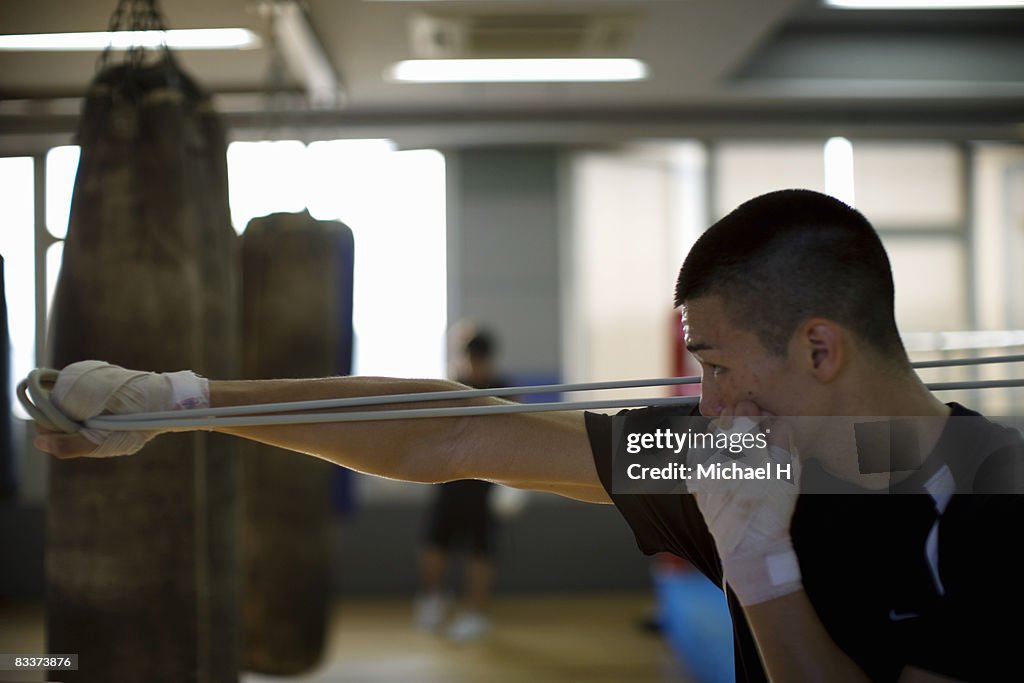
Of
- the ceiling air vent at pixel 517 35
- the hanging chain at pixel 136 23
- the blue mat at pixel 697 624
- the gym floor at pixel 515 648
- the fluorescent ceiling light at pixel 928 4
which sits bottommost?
the gym floor at pixel 515 648

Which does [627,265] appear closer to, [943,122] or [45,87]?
[943,122]

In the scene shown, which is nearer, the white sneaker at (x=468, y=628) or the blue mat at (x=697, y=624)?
the blue mat at (x=697, y=624)

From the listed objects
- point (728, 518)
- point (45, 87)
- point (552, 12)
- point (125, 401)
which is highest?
point (552, 12)

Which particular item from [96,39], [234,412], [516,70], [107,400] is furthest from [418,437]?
[516,70]

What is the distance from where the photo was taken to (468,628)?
4.05 meters

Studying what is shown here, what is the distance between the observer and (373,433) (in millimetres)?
1103

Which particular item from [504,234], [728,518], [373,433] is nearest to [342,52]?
[504,234]

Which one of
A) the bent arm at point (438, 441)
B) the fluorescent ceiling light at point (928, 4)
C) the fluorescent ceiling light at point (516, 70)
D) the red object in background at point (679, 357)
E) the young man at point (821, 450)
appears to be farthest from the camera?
the red object in background at point (679, 357)

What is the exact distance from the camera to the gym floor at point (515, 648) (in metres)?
3.48

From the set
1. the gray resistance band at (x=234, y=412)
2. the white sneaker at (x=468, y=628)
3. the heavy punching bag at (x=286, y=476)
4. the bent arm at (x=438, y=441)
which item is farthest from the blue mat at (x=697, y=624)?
the gray resistance band at (x=234, y=412)

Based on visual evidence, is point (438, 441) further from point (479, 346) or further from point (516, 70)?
point (479, 346)

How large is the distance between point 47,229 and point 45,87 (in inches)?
84.6

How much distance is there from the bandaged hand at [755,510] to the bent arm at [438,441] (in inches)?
10.1

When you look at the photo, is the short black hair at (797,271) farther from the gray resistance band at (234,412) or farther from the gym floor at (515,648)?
the gym floor at (515,648)
